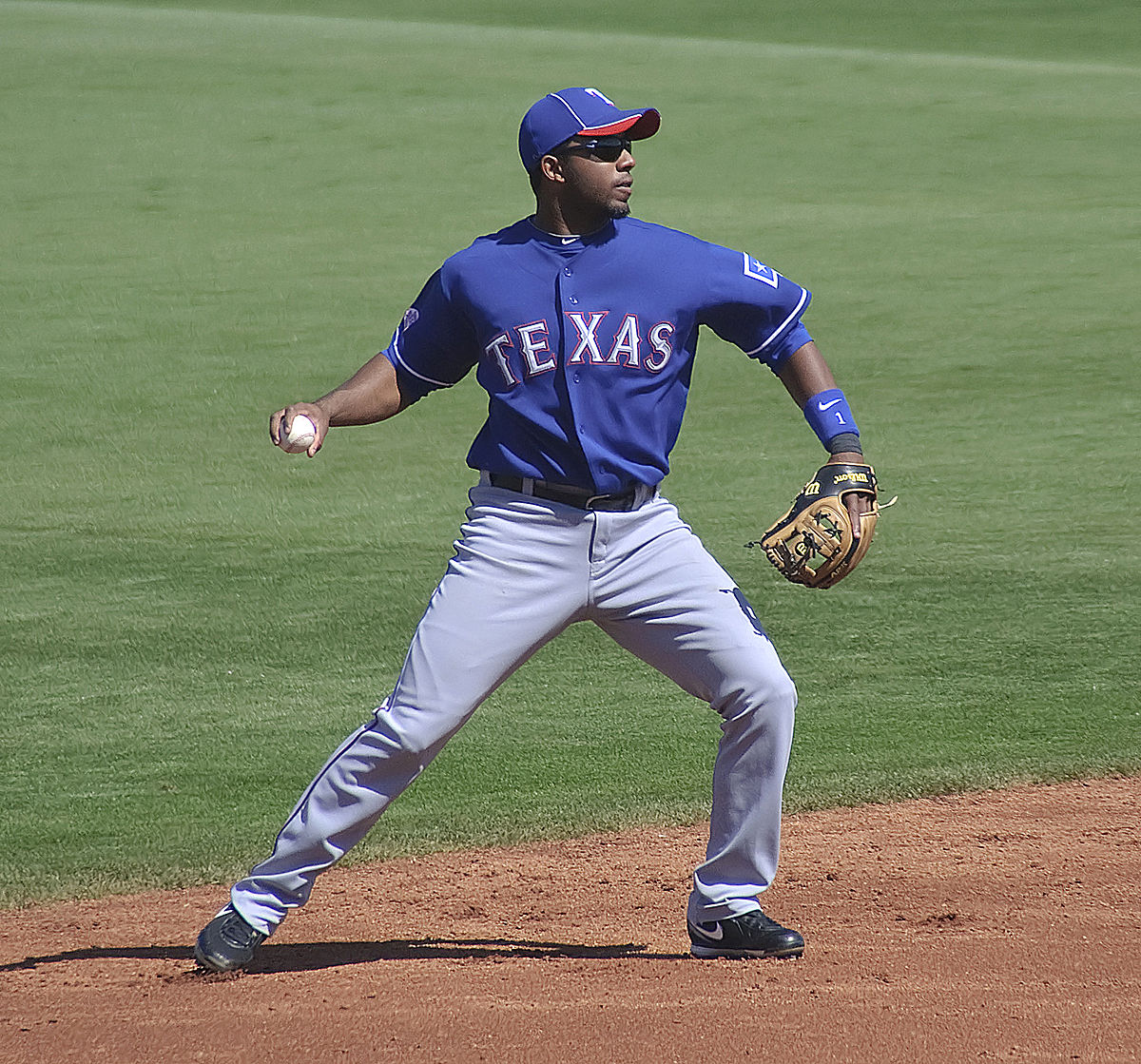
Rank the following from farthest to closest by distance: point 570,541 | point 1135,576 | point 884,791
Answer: point 1135,576 < point 884,791 < point 570,541

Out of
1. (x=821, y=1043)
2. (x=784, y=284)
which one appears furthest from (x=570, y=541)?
(x=821, y=1043)

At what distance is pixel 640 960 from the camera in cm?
422

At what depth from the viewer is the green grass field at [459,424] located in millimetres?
5973

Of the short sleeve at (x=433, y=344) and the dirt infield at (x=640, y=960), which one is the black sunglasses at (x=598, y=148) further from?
the dirt infield at (x=640, y=960)

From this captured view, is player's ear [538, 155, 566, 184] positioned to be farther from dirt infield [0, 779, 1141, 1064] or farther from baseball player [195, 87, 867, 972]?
dirt infield [0, 779, 1141, 1064]

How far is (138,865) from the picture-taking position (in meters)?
5.11

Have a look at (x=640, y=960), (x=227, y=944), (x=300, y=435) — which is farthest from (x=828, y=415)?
(x=227, y=944)

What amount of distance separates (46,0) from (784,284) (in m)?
27.3

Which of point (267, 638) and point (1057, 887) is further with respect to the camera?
point (267, 638)

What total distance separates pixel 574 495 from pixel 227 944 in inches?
51.4

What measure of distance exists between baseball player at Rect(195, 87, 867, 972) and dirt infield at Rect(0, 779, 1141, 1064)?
316 millimetres

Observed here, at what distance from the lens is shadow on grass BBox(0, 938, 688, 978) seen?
4270 millimetres

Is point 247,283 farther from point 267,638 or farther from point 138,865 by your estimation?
point 138,865

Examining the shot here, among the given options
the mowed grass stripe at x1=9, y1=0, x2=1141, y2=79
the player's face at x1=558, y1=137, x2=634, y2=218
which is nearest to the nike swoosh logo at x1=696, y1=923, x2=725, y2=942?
the player's face at x1=558, y1=137, x2=634, y2=218
